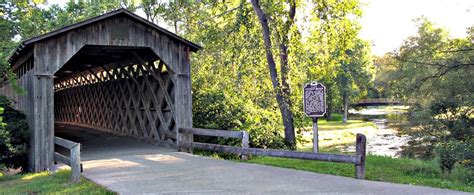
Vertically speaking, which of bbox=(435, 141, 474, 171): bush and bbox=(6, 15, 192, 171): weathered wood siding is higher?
bbox=(6, 15, 192, 171): weathered wood siding

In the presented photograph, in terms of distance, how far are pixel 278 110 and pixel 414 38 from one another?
15.0 metres

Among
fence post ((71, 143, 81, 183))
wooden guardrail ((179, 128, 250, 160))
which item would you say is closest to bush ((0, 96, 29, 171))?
fence post ((71, 143, 81, 183))

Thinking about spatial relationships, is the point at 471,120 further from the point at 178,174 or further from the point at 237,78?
the point at 178,174

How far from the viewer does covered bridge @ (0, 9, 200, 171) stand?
9.84 m

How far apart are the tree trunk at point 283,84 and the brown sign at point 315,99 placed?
3.78m

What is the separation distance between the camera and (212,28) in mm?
13781

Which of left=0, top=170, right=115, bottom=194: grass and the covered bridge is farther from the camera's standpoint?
the covered bridge

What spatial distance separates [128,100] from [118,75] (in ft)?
3.62

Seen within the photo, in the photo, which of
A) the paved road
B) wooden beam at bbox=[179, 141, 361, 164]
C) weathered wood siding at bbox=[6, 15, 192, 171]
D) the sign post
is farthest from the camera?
weathered wood siding at bbox=[6, 15, 192, 171]

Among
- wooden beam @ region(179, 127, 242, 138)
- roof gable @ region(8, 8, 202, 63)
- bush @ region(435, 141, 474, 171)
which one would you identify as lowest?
bush @ region(435, 141, 474, 171)

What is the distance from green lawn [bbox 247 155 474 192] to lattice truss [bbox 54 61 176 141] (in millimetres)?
3907

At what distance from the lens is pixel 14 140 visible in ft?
34.0

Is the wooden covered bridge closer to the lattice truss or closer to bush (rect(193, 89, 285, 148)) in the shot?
the lattice truss

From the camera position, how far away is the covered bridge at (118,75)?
9836 millimetres
